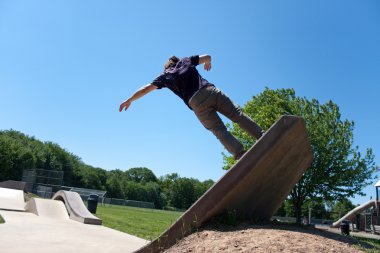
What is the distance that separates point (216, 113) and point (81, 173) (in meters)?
87.2

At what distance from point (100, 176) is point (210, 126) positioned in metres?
101

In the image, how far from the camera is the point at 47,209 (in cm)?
1305

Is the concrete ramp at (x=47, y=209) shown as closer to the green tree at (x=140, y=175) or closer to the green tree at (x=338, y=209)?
the green tree at (x=338, y=209)

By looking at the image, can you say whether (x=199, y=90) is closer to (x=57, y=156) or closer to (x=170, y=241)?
(x=170, y=241)

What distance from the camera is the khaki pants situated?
15.0ft

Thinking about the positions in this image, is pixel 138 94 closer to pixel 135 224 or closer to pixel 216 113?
pixel 216 113

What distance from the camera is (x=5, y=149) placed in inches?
2240

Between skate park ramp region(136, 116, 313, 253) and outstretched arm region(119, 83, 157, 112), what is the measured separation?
1680mm

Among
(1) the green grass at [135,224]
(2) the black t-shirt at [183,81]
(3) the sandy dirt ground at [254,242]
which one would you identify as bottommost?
(1) the green grass at [135,224]

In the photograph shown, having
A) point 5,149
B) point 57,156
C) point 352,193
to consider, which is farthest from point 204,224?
point 57,156

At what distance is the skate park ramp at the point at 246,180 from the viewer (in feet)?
12.8

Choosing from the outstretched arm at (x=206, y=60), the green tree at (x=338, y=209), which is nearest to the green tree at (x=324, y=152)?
the outstretched arm at (x=206, y=60)

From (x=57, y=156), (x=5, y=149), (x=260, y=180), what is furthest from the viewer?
(x=57, y=156)

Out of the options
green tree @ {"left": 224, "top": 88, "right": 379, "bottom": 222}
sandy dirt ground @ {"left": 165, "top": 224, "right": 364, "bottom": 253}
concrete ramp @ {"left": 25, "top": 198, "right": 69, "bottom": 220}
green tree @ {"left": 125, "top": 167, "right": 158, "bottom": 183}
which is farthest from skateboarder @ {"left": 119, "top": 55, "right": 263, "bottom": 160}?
green tree @ {"left": 125, "top": 167, "right": 158, "bottom": 183}
